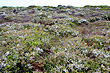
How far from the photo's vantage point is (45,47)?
25.9ft

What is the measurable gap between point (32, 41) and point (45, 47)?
111 cm

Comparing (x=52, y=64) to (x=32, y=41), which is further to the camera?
(x=32, y=41)

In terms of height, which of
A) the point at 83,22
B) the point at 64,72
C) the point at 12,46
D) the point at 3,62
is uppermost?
the point at 83,22

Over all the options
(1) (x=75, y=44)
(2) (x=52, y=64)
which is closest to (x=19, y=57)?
(2) (x=52, y=64)

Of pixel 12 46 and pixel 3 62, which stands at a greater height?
pixel 12 46

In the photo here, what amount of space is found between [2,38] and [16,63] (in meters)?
3.20

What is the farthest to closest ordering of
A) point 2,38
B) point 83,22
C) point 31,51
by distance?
point 83,22 < point 2,38 < point 31,51

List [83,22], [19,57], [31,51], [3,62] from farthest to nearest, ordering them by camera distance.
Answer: [83,22] < [31,51] < [19,57] < [3,62]

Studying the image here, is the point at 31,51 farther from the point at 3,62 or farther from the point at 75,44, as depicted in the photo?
the point at 75,44

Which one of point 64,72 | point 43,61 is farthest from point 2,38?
point 64,72

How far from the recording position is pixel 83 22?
50.6ft

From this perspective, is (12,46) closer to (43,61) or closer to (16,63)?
(16,63)

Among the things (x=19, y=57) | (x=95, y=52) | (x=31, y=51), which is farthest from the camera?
(x=95, y=52)

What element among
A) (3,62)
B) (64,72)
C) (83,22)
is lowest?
(64,72)
